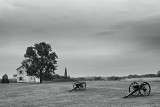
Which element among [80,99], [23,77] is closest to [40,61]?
[23,77]

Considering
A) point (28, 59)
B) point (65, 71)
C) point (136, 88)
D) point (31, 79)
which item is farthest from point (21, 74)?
point (136, 88)

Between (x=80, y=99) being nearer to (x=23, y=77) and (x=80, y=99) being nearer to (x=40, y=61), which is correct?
(x=40, y=61)

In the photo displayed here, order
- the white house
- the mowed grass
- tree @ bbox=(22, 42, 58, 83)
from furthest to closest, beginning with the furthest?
the white house → tree @ bbox=(22, 42, 58, 83) → the mowed grass

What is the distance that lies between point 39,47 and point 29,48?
2860mm

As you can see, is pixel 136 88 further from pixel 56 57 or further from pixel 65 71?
pixel 65 71

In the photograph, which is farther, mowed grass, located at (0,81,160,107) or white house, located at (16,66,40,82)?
white house, located at (16,66,40,82)

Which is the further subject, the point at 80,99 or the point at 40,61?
the point at 40,61

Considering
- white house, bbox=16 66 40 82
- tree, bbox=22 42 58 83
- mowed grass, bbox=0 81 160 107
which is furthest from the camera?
white house, bbox=16 66 40 82

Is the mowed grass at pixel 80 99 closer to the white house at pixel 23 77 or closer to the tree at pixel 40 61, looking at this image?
the tree at pixel 40 61

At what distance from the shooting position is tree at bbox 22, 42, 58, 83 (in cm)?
7819

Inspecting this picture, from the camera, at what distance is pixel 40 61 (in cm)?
7956

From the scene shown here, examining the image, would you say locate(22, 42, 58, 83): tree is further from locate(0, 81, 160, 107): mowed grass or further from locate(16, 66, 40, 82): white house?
locate(0, 81, 160, 107): mowed grass

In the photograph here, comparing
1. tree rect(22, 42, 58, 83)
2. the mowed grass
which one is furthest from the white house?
the mowed grass

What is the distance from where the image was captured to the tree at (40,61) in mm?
78188
